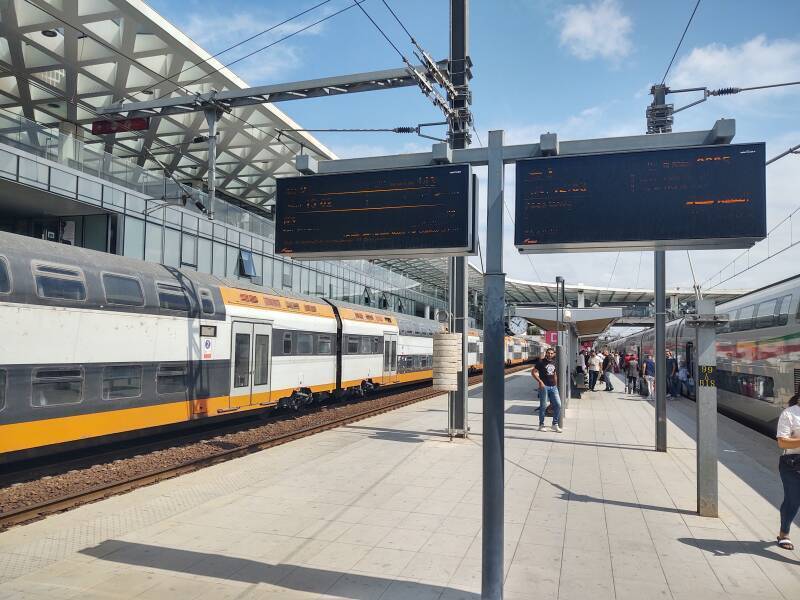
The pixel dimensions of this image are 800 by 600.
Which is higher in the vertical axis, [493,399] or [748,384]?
[493,399]

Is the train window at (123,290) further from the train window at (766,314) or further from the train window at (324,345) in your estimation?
the train window at (766,314)

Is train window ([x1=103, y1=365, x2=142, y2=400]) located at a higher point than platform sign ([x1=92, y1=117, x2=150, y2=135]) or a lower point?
lower

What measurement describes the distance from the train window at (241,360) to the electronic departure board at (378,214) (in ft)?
25.2

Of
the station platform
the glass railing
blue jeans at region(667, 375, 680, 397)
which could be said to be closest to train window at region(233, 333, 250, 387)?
the station platform

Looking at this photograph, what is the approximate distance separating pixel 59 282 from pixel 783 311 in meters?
14.1

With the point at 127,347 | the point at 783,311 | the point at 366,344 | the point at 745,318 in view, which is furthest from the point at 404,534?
the point at 366,344

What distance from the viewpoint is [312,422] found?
1532 cm

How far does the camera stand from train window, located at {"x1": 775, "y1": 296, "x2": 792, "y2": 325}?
1299 centimetres

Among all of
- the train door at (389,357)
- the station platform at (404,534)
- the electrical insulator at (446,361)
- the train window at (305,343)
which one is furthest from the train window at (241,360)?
the train door at (389,357)

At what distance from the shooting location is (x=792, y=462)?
6.05 metres

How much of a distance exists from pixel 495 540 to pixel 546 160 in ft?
10.0

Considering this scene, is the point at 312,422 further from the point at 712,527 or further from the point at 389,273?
the point at 389,273

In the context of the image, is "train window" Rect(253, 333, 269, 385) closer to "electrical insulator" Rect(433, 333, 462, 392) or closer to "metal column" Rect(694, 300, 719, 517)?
"electrical insulator" Rect(433, 333, 462, 392)

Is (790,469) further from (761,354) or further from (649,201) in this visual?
(761,354)
